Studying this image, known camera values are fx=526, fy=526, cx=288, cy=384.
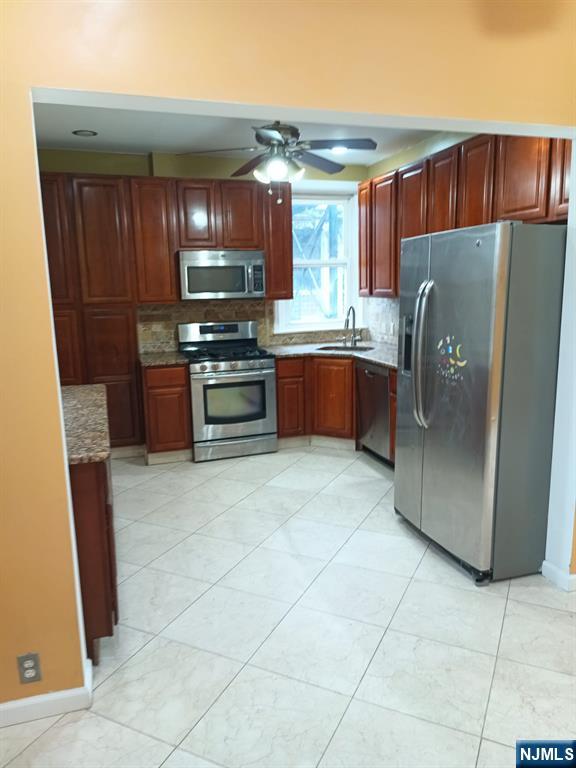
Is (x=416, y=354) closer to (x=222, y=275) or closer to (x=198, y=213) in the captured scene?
(x=222, y=275)

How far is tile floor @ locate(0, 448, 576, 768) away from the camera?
1717 millimetres

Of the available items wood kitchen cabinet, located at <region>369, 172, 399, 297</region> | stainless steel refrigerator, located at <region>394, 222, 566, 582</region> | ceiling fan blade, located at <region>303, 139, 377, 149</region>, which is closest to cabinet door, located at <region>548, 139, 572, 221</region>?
stainless steel refrigerator, located at <region>394, 222, 566, 582</region>

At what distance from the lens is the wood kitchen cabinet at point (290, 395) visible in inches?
184

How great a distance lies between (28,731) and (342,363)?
133 inches

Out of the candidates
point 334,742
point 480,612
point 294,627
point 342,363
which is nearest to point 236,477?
point 342,363

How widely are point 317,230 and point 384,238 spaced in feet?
3.98

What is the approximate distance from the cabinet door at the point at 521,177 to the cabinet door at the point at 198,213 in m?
2.37

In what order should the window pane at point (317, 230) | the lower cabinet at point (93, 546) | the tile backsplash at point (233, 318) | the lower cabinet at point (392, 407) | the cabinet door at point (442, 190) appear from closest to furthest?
the lower cabinet at point (93, 546) → the cabinet door at point (442, 190) → the lower cabinet at point (392, 407) → the tile backsplash at point (233, 318) → the window pane at point (317, 230)

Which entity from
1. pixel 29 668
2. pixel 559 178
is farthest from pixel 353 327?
pixel 29 668

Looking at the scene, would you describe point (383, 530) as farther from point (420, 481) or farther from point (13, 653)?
point (13, 653)

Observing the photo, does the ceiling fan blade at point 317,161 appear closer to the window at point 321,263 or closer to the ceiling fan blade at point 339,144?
the ceiling fan blade at point 339,144

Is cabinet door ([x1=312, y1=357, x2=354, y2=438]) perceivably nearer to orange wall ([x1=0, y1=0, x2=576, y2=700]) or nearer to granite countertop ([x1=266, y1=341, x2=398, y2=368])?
granite countertop ([x1=266, y1=341, x2=398, y2=368])

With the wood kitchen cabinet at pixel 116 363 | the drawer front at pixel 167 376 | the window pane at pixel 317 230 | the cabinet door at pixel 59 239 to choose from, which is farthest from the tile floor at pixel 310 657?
the window pane at pixel 317 230

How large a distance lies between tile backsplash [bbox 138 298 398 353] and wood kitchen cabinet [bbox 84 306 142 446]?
220mm
